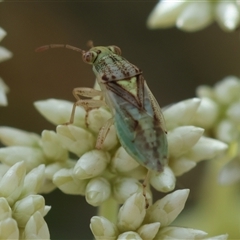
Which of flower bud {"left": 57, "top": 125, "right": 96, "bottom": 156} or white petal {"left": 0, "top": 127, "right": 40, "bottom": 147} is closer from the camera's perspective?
flower bud {"left": 57, "top": 125, "right": 96, "bottom": 156}

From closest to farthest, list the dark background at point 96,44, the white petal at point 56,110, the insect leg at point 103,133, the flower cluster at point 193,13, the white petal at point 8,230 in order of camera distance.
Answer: the white petal at point 8,230
the insect leg at point 103,133
the white petal at point 56,110
the flower cluster at point 193,13
the dark background at point 96,44

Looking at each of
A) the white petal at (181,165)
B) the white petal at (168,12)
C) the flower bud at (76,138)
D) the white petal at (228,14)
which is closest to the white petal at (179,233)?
the white petal at (181,165)

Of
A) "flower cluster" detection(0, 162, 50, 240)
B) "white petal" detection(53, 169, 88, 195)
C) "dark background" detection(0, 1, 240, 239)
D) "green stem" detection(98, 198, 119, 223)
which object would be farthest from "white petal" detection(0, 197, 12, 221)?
"dark background" detection(0, 1, 240, 239)

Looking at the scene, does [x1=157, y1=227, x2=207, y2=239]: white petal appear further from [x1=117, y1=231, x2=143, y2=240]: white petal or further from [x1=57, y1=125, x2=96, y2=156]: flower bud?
[x1=57, y1=125, x2=96, y2=156]: flower bud

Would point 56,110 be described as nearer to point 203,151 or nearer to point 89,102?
point 89,102

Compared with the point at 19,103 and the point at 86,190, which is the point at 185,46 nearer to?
the point at 19,103

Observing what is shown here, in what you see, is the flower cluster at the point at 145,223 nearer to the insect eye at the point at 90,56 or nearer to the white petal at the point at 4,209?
the white petal at the point at 4,209

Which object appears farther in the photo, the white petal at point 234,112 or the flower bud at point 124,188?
the white petal at point 234,112
